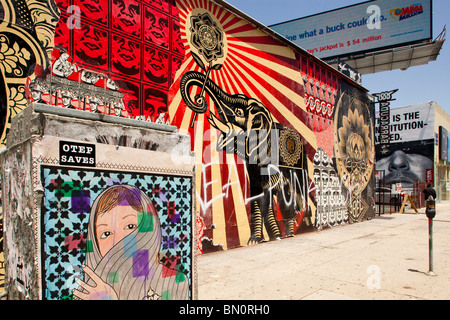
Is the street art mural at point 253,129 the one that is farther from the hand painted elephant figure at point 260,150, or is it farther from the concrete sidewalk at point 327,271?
the concrete sidewalk at point 327,271

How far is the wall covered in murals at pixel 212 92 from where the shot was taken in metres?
5.00

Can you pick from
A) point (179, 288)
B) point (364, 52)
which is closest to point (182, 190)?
point (179, 288)

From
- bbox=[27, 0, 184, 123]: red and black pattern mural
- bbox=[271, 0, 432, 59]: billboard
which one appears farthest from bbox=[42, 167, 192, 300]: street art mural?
bbox=[271, 0, 432, 59]: billboard

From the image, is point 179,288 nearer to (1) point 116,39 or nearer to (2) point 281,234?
(1) point 116,39

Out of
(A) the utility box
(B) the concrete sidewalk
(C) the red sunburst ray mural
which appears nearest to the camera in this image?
(A) the utility box

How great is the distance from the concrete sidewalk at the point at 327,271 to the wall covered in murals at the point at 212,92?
1038 millimetres

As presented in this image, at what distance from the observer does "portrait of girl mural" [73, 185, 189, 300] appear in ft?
8.17

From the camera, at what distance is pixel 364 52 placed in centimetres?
2666

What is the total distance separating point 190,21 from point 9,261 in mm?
6031

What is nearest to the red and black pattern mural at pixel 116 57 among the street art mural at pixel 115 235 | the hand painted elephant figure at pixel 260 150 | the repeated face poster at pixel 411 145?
the hand painted elephant figure at pixel 260 150

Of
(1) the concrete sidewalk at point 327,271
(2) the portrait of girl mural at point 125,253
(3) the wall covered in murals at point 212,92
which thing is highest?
(3) the wall covered in murals at point 212,92

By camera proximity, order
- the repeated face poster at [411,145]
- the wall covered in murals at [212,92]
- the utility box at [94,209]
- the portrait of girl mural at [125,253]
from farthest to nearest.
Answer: the repeated face poster at [411,145] → the wall covered in murals at [212,92] → the portrait of girl mural at [125,253] → the utility box at [94,209]

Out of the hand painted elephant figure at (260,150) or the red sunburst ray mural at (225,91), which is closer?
the red sunburst ray mural at (225,91)

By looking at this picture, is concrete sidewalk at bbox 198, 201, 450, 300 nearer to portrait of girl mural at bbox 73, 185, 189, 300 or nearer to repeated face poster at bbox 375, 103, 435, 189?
portrait of girl mural at bbox 73, 185, 189, 300
